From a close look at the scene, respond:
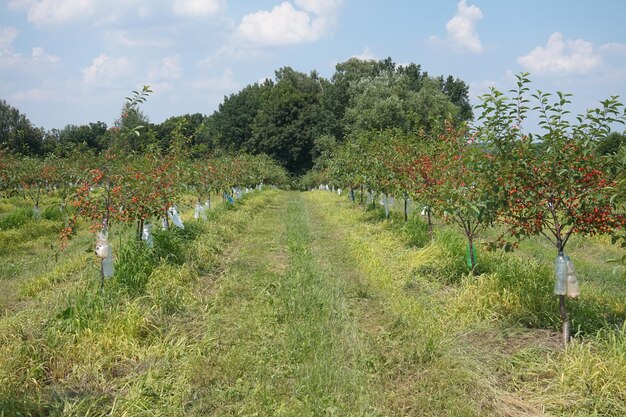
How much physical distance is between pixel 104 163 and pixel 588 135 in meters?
6.31

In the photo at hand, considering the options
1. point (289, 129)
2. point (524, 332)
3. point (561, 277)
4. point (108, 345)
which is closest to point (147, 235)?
point (108, 345)

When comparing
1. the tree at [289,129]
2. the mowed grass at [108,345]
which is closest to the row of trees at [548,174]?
the mowed grass at [108,345]

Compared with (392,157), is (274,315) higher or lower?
lower

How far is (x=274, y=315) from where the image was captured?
20.7 feet

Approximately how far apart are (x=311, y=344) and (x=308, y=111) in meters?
53.5

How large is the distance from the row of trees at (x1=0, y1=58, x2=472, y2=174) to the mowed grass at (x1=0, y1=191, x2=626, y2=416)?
109 feet

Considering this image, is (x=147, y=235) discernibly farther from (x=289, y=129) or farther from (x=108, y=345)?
(x=289, y=129)

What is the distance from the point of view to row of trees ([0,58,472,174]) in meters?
41.7

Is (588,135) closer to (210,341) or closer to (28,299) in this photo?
(210,341)

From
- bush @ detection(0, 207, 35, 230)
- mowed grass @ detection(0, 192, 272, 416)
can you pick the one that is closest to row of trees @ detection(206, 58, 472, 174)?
bush @ detection(0, 207, 35, 230)

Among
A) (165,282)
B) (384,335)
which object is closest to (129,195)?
(165,282)

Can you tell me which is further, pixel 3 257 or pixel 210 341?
pixel 3 257

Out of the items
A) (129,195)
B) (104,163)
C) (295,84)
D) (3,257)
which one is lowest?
(3,257)

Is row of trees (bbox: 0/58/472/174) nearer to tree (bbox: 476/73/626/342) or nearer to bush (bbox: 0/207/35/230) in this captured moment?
bush (bbox: 0/207/35/230)
